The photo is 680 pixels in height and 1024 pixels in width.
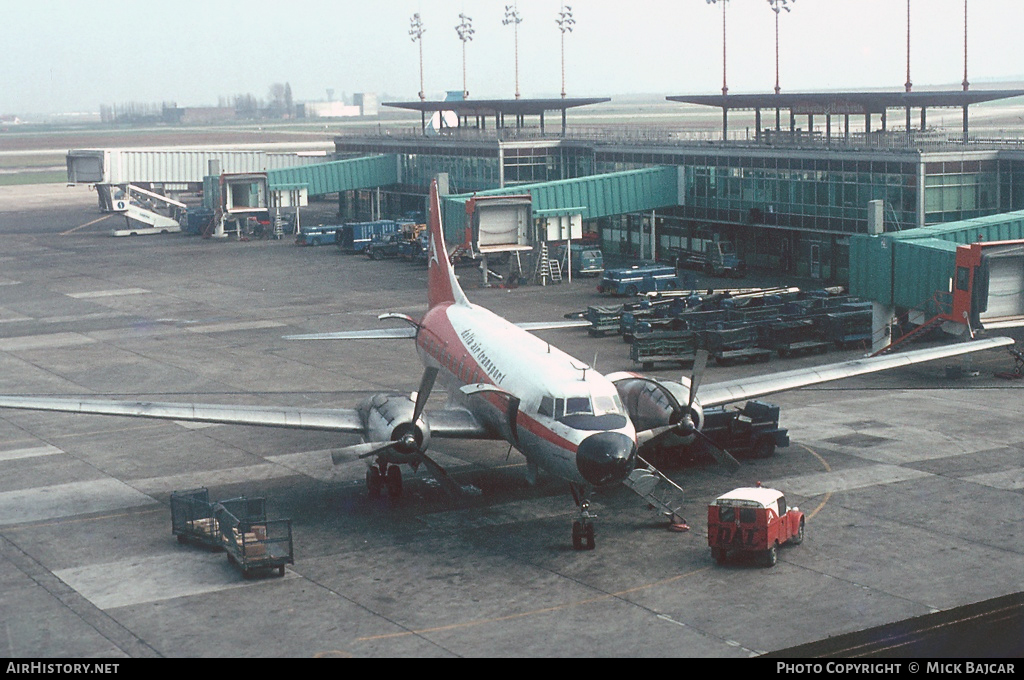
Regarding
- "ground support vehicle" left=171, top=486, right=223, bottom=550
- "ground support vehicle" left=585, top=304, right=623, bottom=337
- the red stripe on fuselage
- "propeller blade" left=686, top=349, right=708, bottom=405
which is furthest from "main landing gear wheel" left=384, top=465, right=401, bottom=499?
"ground support vehicle" left=585, top=304, right=623, bottom=337

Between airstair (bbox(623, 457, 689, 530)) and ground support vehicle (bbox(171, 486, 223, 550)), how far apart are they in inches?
460

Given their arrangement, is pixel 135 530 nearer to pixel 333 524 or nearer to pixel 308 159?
pixel 333 524

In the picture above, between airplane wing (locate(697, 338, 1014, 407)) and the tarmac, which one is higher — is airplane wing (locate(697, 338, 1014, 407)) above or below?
above

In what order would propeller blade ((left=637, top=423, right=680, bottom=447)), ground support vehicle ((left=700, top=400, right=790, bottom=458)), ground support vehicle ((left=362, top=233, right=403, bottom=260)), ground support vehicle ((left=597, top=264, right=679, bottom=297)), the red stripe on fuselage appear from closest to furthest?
1. the red stripe on fuselage
2. propeller blade ((left=637, top=423, right=680, bottom=447))
3. ground support vehicle ((left=700, top=400, right=790, bottom=458))
4. ground support vehicle ((left=597, top=264, right=679, bottom=297))
5. ground support vehicle ((left=362, top=233, right=403, bottom=260))

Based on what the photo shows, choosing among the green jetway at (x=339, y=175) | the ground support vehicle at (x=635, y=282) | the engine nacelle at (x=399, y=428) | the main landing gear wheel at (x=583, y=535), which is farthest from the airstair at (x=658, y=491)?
the green jetway at (x=339, y=175)

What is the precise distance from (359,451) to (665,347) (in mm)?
29083

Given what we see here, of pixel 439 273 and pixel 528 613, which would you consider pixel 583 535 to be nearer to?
pixel 528 613

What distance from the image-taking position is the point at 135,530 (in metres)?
37.3

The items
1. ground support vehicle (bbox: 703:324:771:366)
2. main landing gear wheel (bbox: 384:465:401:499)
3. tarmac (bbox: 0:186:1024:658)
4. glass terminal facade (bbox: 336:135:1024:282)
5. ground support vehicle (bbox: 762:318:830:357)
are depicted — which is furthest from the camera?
glass terminal facade (bbox: 336:135:1024:282)

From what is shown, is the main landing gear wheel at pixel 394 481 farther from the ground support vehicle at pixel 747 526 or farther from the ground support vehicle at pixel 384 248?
the ground support vehicle at pixel 384 248

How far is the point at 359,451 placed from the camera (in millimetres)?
36250

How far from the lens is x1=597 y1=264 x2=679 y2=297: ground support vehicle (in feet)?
283

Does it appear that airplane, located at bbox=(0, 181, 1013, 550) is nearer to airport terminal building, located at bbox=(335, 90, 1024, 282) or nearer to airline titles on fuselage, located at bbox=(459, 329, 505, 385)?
airline titles on fuselage, located at bbox=(459, 329, 505, 385)

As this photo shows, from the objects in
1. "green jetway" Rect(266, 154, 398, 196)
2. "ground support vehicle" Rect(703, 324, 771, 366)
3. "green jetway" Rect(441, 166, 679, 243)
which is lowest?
"ground support vehicle" Rect(703, 324, 771, 366)
